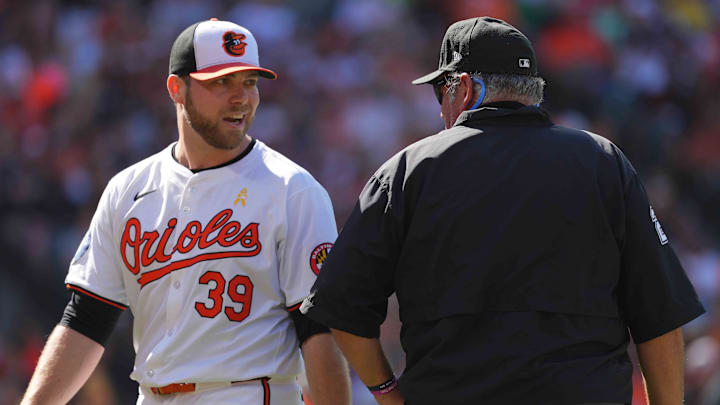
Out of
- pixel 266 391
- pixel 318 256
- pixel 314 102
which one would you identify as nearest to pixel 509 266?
pixel 318 256

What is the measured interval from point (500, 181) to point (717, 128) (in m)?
7.45

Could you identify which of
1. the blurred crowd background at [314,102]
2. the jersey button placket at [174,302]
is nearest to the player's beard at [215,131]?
the jersey button placket at [174,302]

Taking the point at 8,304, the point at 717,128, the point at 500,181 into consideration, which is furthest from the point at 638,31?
the point at 500,181

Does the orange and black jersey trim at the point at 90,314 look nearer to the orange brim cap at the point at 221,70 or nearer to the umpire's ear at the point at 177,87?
the umpire's ear at the point at 177,87

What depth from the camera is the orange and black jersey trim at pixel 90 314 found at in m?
3.79

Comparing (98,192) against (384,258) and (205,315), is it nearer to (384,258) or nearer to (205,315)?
(205,315)

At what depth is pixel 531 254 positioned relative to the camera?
9.21ft

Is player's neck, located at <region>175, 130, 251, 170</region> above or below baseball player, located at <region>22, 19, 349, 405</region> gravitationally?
above

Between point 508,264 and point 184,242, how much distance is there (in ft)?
4.23

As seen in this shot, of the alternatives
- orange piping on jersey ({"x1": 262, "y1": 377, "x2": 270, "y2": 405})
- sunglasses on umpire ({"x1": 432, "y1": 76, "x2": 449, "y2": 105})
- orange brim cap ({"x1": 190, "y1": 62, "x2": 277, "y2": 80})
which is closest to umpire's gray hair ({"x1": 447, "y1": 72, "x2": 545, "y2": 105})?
sunglasses on umpire ({"x1": 432, "y1": 76, "x2": 449, "y2": 105})

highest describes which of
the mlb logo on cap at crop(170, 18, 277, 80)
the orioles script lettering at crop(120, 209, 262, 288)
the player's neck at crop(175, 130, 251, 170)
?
the mlb logo on cap at crop(170, 18, 277, 80)

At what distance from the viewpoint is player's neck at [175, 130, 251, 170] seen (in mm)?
3791

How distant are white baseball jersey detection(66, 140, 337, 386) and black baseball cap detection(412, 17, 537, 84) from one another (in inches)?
33.6

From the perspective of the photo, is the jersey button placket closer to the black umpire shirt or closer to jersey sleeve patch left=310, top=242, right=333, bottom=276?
jersey sleeve patch left=310, top=242, right=333, bottom=276
